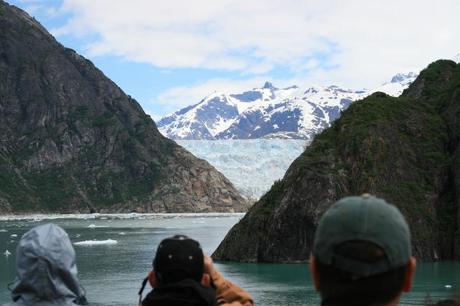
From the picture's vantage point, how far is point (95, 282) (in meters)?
41.9

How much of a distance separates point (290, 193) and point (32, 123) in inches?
6110

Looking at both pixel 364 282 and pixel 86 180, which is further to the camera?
pixel 86 180

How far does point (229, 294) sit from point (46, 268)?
1.11 meters

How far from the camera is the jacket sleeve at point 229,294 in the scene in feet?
16.1

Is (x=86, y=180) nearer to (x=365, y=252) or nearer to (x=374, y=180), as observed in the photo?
(x=374, y=180)

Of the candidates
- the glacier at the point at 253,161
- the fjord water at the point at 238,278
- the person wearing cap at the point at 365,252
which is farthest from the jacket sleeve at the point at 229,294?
the glacier at the point at 253,161

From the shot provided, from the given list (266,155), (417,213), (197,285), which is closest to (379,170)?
(417,213)

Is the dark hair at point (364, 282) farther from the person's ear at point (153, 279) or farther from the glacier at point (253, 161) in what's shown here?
the glacier at point (253, 161)

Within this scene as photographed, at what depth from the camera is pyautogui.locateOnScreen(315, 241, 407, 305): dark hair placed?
3357 mm

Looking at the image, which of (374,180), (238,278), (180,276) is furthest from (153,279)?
(374,180)

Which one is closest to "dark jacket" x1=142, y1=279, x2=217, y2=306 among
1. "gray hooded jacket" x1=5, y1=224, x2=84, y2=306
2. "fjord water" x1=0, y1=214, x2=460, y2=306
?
"gray hooded jacket" x1=5, y1=224, x2=84, y2=306

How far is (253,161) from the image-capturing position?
166000mm

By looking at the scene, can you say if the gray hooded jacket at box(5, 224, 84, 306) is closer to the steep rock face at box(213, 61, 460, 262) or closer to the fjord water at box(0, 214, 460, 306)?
the fjord water at box(0, 214, 460, 306)

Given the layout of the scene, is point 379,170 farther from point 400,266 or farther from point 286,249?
point 400,266
